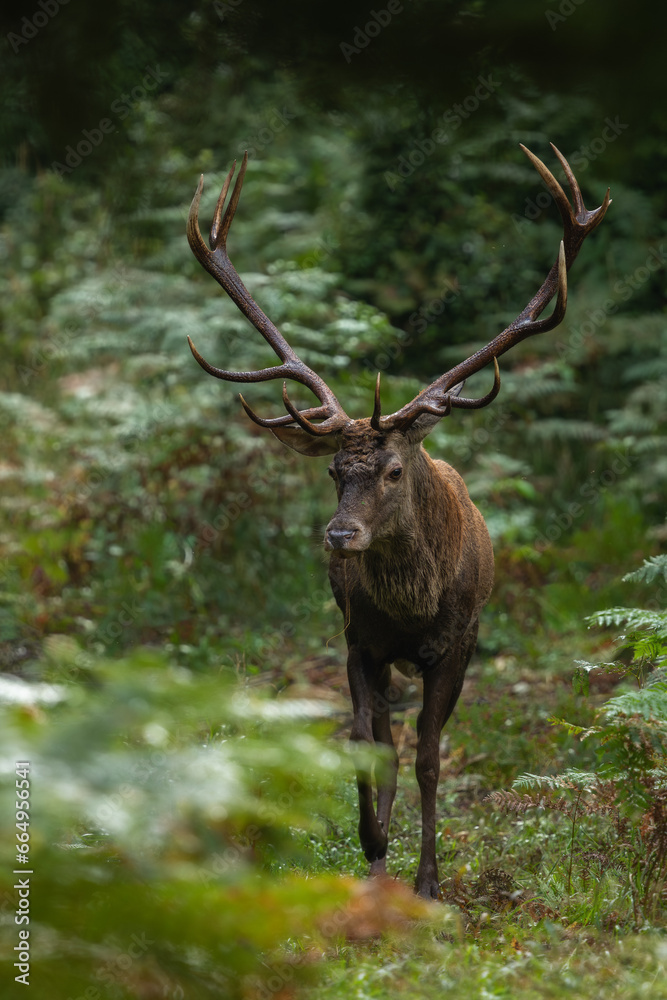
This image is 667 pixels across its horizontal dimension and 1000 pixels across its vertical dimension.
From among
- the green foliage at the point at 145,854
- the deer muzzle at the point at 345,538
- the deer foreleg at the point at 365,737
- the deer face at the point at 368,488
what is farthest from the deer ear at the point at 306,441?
the green foliage at the point at 145,854

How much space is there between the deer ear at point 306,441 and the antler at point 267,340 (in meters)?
0.06

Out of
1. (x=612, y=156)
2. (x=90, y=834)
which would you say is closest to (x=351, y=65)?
(x=612, y=156)

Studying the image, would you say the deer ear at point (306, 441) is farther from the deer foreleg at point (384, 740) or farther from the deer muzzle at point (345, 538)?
the deer foreleg at point (384, 740)

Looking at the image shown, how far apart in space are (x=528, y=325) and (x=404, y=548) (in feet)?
4.44

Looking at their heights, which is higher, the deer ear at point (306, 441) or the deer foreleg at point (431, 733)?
the deer ear at point (306, 441)

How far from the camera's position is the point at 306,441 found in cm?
570

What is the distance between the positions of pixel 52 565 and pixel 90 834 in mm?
5743

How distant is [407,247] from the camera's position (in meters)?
12.3

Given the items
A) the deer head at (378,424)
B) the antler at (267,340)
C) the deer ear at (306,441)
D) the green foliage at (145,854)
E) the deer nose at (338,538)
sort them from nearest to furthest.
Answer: the green foliage at (145,854) → the deer nose at (338,538) → the deer head at (378,424) → the antler at (267,340) → the deer ear at (306,441)

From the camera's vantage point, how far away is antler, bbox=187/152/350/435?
548 centimetres

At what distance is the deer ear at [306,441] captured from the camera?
18.5 feet

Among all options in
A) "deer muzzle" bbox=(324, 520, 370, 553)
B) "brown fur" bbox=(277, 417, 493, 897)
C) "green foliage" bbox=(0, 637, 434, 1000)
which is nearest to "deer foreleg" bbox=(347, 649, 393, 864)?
"brown fur" bbox=(277, 417, 493, 897)

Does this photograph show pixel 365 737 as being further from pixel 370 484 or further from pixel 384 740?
pixel 370 484

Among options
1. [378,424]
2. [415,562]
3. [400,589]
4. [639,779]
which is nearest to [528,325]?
[378,424]
